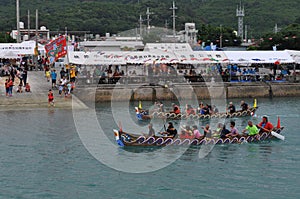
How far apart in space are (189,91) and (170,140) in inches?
702

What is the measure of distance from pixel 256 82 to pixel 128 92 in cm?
1161

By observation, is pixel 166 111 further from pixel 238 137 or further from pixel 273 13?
pixel 273 13

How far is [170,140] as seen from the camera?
2595 centimetres

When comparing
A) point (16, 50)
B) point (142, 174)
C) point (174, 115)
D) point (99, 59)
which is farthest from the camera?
point (16, 50)

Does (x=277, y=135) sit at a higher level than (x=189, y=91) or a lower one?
lower

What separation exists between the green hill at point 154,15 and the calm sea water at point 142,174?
96.1 m

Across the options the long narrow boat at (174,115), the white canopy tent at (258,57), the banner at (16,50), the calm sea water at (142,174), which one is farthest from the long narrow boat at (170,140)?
the banner at (16,50)

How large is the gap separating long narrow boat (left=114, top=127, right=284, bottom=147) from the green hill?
95.3 metres

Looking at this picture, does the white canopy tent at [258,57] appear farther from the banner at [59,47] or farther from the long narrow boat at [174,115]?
the banner at [59,47]

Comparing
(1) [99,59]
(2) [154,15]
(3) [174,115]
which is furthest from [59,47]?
(2) [154,15]

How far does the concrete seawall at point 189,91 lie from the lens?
1647 inches

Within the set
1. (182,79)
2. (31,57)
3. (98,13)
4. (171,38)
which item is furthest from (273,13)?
(182,79)

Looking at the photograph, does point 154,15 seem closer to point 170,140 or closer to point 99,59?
point 99,59

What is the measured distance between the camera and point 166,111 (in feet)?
115
